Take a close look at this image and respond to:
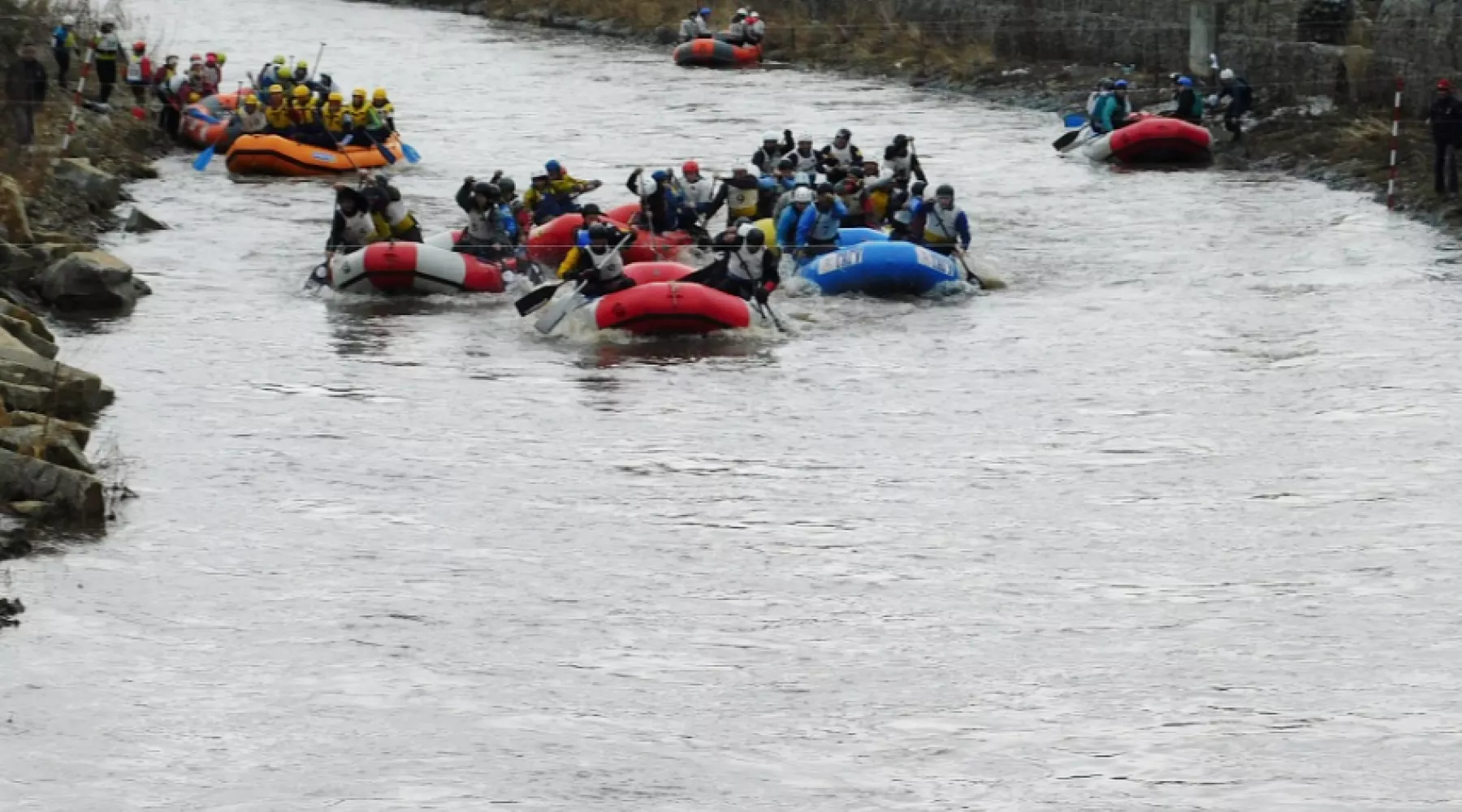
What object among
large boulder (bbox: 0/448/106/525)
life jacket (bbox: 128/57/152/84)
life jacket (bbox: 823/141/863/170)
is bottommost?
large boulder (bbox: 0/448/106/525)

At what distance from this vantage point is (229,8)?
60.6 meters

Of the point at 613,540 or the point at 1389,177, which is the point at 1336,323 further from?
the point at 613,540

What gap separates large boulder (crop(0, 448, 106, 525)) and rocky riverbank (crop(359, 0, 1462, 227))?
16434 mm

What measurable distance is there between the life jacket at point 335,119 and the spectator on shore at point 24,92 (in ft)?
12.5

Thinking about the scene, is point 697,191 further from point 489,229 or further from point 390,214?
point 390,214

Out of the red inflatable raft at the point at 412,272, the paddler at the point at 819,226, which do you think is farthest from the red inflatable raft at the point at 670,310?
the paddler at the point at 819,226

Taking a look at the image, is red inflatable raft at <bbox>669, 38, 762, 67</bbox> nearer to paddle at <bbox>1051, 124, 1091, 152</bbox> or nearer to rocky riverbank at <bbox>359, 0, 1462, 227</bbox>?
rocky riverbank at <bbox>359, 0, 1462, 227</bbox>

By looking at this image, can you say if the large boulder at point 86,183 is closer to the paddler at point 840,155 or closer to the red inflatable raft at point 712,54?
the paddler at point 840,155

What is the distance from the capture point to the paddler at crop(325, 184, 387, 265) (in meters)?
24.2

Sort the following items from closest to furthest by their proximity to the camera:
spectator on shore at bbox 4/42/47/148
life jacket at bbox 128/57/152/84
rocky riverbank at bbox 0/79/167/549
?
rocky riverbank at bbox 0/79/167/549
spectator on shore at bbox 4/42/47/148
life jacket at bbox 128/57/152/84

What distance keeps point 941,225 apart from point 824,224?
1.20 metres

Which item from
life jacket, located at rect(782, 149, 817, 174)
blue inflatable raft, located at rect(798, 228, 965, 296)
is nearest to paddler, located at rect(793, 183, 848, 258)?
blue inflatable raft, located at rect(798, 228, 965, 296)

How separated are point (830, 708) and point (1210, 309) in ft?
38.4

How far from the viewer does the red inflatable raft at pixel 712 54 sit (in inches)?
1821
